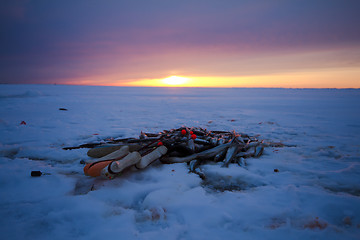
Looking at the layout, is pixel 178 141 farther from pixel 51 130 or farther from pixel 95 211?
pixel 51 130

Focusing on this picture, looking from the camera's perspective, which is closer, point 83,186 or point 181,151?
point 83,186

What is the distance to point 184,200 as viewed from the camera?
259cm

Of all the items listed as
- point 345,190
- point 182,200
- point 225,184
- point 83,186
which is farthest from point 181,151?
point 345,190

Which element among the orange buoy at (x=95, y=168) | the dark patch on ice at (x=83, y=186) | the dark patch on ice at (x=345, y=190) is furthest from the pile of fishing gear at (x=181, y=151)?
the dark patch on ice at (x=345, y=190)

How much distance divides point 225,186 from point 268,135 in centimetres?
430

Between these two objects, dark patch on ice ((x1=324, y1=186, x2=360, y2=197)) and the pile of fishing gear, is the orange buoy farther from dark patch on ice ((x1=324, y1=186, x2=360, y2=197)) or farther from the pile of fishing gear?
dark patch on ice ((x1=324, y1=186, x2=360, y2=197))

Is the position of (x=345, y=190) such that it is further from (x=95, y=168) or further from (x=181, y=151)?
(x=95, y=168)

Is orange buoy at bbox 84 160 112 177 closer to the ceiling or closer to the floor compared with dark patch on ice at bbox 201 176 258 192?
closer to the ceiling

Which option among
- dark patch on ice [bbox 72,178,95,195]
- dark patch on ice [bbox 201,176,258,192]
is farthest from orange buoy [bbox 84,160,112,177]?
dark patch on ice [bbox 201,176,258,192]

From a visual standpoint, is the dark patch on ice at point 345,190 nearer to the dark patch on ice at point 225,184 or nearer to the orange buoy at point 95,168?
the dark patch on ice at point 225,184

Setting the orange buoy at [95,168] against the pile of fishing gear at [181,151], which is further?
the pile of fishing gear at [181,151]

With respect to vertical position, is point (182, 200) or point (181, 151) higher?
point (181, 151)

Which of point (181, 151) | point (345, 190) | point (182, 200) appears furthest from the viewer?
point (181, 151)

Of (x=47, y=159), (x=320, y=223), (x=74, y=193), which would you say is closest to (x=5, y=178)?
(x=47, y=159)
